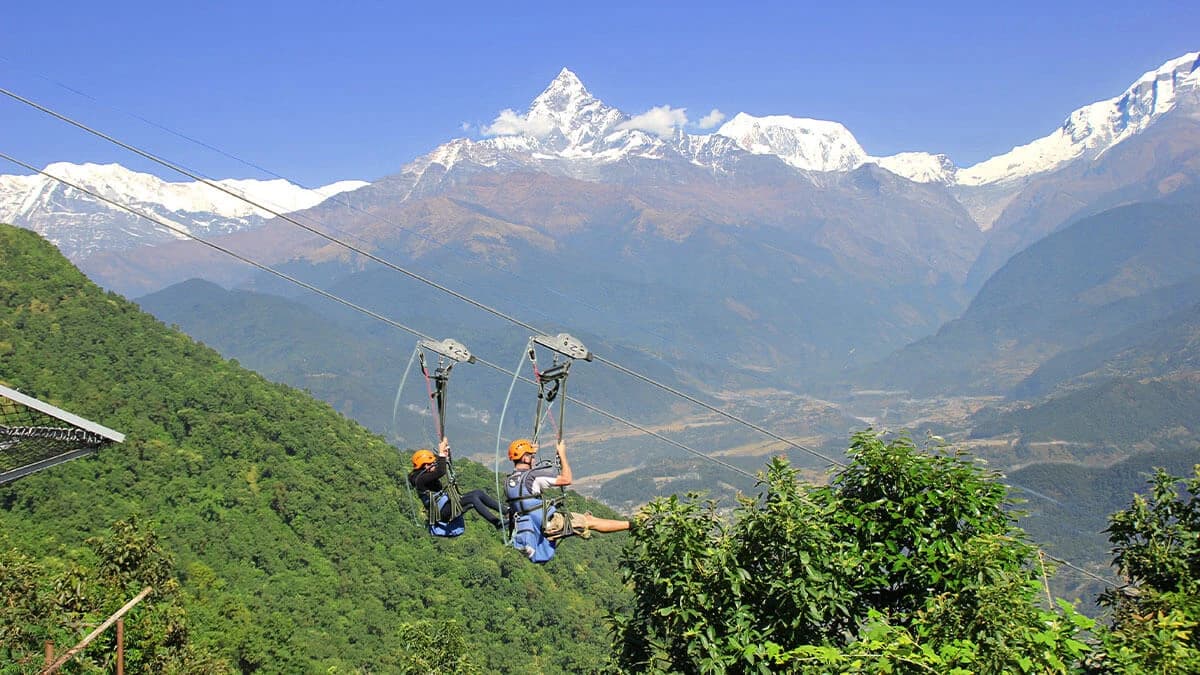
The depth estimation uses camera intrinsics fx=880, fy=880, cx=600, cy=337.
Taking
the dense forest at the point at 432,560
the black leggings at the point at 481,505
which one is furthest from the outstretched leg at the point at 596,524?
the black leggings at the point at 481,505

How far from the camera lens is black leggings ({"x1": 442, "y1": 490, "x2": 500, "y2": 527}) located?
48.2 feet

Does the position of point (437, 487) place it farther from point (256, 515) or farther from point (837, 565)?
point (256, 515)

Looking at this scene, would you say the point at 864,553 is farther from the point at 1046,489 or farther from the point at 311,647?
the point at 1046,489

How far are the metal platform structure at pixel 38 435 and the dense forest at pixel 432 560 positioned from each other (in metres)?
4.92

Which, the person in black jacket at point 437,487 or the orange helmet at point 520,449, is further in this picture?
the person in black jacket at point 437,487

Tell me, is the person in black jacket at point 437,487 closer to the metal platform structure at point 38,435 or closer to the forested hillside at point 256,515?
the metal platform structure at point 38,435

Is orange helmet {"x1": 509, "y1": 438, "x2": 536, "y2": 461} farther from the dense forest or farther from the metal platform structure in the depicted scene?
the metal platform structure

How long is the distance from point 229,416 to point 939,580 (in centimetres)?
5455

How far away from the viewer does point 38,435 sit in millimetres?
11961

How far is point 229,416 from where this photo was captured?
58.1 metres

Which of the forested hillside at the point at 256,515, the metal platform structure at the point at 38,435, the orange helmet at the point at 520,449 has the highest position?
the orange helmet at the point at 520,449

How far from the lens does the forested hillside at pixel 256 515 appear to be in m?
42.2

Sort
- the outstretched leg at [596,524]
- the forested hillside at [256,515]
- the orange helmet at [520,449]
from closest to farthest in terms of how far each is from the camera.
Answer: the outstretched leg at [596,524] < the orange helmet at [520,449] < the forested hillside at [256,515]

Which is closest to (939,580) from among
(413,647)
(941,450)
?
(941,450)
